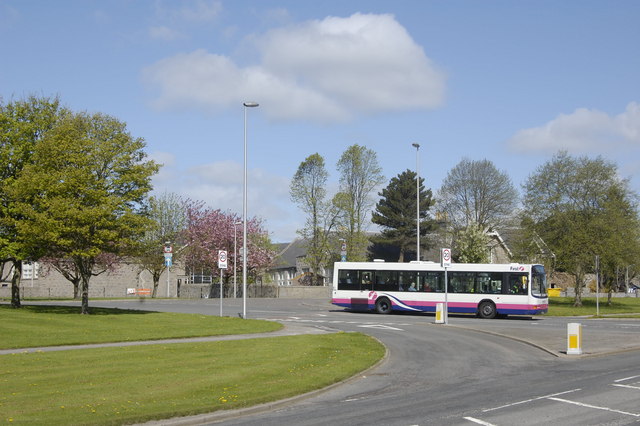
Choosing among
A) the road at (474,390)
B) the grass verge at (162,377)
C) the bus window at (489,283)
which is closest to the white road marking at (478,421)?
the road at (474,390)

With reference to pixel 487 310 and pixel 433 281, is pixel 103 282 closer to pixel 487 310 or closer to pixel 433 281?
pixel 433 281

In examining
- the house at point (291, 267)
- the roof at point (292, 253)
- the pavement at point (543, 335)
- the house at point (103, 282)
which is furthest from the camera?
the roof at point (292, 253)

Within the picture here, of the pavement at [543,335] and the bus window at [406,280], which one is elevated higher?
the bus window at [406,280]

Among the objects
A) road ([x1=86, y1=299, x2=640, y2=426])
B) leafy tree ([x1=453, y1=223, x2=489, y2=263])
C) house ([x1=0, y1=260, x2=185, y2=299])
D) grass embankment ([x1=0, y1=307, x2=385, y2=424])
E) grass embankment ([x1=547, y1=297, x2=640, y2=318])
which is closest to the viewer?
road ([x1=86, y1=299, x2=640, y2=426])

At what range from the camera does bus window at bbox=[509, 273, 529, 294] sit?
3672cm

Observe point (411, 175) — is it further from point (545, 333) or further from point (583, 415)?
point (583, 415)

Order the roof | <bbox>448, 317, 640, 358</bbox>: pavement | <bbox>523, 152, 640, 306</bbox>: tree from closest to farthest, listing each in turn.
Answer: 1. <bbox>448, 317, 640, 358</bbox>: pavement
2. <bbox>523, 152, 640, 306</bbox>: tree
3. the roof

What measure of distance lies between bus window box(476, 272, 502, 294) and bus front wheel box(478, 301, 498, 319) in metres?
0.66

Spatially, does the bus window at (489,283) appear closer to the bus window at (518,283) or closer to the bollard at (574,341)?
the bus window at (518,283)

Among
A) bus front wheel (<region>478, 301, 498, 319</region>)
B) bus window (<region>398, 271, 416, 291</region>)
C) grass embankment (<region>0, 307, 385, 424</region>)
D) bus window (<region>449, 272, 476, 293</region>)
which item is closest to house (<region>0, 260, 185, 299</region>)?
bus window (<region>398, 271, 416, 291</region>)

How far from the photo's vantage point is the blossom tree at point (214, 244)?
71938 mm

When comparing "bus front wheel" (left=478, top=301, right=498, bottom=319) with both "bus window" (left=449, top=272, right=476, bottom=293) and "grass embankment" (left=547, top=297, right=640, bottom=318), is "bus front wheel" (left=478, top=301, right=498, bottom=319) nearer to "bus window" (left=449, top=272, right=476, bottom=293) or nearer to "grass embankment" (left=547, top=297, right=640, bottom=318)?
"bus window" (left=449, top=272, right=476, bottom=293)

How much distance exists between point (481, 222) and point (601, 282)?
23.1 meters

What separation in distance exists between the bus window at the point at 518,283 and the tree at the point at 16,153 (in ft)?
81.3
